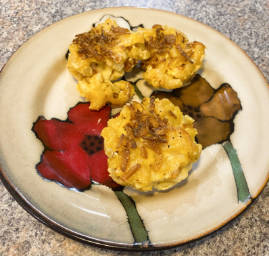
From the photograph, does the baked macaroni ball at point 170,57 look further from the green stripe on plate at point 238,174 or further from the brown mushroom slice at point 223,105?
the green stripe on plate at point 238,174

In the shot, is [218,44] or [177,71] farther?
[218,44]

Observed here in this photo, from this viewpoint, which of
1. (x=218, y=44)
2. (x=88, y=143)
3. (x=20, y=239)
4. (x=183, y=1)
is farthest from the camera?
(x=183, y=1)

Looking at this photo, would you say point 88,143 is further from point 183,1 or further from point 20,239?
point 183,1

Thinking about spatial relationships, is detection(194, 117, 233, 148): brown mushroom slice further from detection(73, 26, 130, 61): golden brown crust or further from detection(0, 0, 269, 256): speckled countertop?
detection(73, 26, 130, 61): golden brown crust

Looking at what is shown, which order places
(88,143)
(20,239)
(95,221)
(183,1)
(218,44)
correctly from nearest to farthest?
1. (95,221)
2. (20,239)
3. (88,143)
4. (218,44)
5. (183,1)

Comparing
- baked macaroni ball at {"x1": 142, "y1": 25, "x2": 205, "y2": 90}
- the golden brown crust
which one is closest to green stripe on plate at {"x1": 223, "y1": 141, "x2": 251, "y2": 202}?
baked macaroni ball at {"x1": 142, "y1": 25, "x2": 205, "y2": 90}

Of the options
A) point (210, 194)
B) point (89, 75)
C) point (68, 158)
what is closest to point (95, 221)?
point (68, 158)

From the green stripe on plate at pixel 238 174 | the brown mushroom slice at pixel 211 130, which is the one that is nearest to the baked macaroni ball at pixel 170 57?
the brown mushroom slice at pixel 211 130
